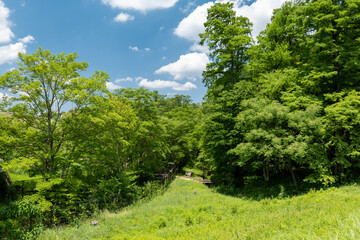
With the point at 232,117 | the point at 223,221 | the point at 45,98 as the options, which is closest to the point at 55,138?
the point at 45,98

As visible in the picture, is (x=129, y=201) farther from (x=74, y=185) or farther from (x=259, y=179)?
(x=259, y=179)

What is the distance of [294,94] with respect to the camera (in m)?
12.9

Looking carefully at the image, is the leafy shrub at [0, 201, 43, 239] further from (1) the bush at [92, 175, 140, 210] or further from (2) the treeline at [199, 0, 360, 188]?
(2) the treeline at [199, 0, 360, 188]

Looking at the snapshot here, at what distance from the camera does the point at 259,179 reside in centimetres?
1717

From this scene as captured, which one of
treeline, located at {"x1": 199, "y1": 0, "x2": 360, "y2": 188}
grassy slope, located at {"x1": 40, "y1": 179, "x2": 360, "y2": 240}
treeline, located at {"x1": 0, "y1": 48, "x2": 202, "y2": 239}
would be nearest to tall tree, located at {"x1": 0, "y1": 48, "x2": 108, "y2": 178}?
treeline, located at {"x1": 0, "y1": 48, "x2": 202, "y2": 239}

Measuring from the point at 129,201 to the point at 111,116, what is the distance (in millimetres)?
6793

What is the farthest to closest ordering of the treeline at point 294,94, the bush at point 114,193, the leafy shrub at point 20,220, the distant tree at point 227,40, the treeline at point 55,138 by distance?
the distant tree at point 227,40
the bush at point 114,193
the treeline at point 294,94
the treeline at point 55,138
the leafy shrub at point 20,220

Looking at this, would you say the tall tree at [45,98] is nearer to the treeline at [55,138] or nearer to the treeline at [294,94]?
the treeline at [55,138]

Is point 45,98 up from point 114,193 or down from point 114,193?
up

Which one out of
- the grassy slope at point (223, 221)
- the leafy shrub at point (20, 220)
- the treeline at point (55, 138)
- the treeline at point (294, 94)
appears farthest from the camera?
the treeline at point (294, 94)

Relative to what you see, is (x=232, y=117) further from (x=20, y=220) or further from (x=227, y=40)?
(x=20, y=220)

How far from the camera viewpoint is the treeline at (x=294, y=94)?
11.1m

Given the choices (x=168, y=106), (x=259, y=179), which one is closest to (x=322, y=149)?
(x=259, y=179)

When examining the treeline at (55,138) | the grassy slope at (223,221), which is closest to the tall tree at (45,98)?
the treeline at (55,138)
